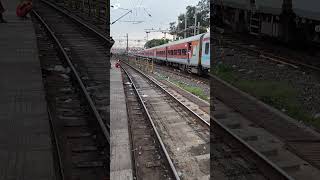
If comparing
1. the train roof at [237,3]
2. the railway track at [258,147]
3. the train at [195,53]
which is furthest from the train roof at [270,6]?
the train at [195,53]

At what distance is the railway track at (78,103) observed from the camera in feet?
21.6

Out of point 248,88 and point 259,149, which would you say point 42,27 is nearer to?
point 248,88

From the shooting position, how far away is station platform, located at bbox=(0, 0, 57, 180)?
5.52 metres

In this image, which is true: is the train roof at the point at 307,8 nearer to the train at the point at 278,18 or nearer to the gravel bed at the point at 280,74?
the train at the point at 278,18

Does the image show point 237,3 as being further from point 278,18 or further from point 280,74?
point 280,74

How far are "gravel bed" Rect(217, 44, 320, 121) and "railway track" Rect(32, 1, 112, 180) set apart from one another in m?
4.81

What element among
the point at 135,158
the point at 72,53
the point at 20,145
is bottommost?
the point at 135,158

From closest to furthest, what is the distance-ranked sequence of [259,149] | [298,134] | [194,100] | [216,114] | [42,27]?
[259,149], [298,134], [216,114], [194,100], [42,27]

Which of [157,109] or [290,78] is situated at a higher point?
[290,78]

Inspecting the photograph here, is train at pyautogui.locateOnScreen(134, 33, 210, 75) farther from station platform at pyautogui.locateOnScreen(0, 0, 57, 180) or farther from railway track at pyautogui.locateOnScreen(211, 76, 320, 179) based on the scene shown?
station platform at pyautogui.locateOnScreen(0, 0, 57, 180)

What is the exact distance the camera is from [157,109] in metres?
14.2

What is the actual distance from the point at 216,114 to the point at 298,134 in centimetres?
257

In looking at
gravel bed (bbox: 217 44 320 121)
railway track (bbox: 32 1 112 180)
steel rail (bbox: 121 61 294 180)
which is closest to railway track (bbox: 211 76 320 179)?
steel rail (bbox: 121 61 294 180)

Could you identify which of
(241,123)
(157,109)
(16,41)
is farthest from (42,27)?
(241,123)
